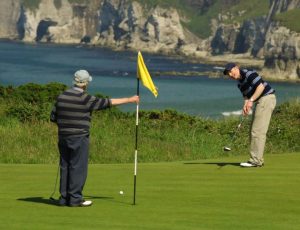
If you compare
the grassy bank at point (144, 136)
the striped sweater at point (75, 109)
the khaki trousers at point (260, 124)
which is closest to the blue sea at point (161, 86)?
the grassy bank at point (144, 136)

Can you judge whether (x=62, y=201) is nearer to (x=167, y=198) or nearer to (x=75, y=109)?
(x=75, y=109)

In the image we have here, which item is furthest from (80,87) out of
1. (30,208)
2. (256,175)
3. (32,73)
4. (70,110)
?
(32,73)

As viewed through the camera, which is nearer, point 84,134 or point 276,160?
point 84,134

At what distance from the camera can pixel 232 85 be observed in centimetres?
14000

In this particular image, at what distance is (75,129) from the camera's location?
10.1 meters

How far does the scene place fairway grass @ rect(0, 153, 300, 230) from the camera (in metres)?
9.07

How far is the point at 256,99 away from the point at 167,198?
3.32 meters

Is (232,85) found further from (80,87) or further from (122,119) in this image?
(80,87)

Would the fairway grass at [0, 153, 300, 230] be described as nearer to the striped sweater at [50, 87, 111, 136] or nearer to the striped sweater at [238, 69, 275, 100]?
the striped sweater at [50, 87, 111, 136]

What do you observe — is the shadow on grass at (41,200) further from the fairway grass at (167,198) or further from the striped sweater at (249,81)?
the striped sweater at (249,81)

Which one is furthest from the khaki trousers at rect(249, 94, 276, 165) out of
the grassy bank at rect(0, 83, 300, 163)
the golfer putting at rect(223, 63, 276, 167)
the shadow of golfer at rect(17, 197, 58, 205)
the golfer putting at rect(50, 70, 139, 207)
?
the grassy bank at rect(0, 83, 300, 163)

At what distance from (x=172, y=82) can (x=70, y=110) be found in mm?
136072

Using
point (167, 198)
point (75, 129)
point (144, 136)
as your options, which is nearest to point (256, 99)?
point (167, 198)

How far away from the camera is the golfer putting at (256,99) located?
13203 mm
